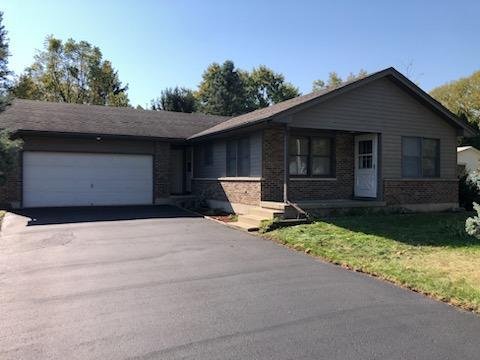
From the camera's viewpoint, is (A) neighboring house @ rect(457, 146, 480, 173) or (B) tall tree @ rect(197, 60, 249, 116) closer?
(A) neighboring house @ rect(457, 146, 480, 173)

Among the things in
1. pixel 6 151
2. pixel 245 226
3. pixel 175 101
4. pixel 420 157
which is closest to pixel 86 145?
pixel 6 151

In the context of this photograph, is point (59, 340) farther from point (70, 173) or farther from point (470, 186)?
point (470, 186)

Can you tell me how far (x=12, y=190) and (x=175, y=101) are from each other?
28.3 meters

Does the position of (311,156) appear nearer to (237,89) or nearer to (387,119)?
(387,119)

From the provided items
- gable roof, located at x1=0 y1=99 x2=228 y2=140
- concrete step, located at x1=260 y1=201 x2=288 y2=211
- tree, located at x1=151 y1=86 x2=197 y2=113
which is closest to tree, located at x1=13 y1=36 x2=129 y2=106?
tree, located at x1=151 y1=86 x2=197 y2=113

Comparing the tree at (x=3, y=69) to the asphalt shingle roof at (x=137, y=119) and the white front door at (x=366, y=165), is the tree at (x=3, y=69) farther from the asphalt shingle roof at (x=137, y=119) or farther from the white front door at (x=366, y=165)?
the white front door at (x=366, y=165)

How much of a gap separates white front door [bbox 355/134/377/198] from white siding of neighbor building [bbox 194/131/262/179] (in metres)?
3.91

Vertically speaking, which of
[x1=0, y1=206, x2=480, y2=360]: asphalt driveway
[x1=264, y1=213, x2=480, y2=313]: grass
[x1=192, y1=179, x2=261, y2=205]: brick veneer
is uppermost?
[x1=192, y1=179, x2=261, y2=205]: brick veneer

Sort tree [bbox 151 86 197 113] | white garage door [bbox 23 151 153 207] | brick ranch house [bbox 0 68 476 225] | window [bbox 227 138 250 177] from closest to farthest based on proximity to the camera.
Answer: brick ranch house [bbox 0 68 476 225] → window [bbox 227 138 250 177] → white garage door [bbox 23 151 153 207] → tree [bbox 151 86 197 113]

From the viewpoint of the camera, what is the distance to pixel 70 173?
1842cm

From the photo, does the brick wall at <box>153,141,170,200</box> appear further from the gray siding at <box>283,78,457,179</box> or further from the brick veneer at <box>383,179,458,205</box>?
the brick veneer at <box>383,179,458,205</box>

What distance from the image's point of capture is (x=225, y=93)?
51938 mm

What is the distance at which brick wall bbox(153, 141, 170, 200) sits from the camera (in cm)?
1970

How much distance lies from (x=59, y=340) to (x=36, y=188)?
14.4 meters
